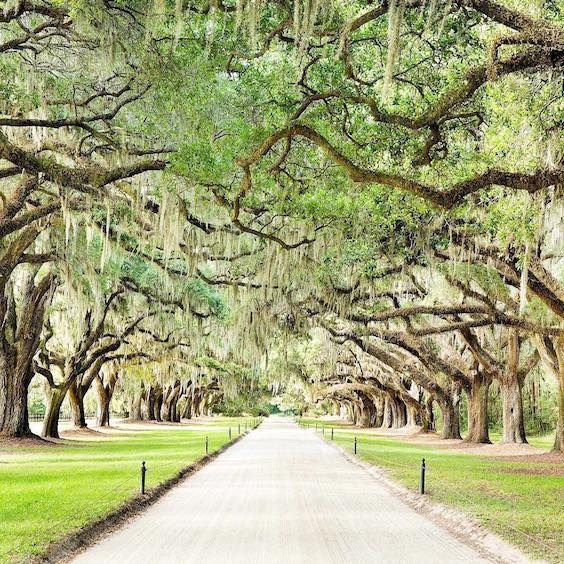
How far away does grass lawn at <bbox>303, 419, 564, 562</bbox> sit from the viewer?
8889mm

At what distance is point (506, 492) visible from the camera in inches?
538

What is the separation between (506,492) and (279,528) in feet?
19.3

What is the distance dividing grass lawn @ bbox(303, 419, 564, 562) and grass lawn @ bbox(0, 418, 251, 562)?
5028 mm

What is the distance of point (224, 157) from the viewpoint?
39.5ft

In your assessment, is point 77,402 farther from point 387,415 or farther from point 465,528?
point 465,528

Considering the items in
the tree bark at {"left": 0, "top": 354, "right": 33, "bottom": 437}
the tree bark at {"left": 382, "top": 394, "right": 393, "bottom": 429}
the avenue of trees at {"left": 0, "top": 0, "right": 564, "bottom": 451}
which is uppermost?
the avenue of trees at {"left": 0, "top": 0, "right": 564, "bottom": 451}

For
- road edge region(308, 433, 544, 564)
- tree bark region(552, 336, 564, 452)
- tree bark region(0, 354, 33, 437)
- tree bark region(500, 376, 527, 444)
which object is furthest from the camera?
tree bark region(500, 376, 527, 444)

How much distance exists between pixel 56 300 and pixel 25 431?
19.8 feet

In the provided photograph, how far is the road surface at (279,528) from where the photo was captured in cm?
770

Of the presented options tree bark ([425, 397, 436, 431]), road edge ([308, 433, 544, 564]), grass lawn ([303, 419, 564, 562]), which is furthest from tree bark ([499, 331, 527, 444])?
tree bark ([425, 397, 436, 431])

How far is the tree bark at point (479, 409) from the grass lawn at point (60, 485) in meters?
12.3

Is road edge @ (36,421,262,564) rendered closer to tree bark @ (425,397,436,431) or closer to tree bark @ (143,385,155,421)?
tree bark @ (425,397,436,431)

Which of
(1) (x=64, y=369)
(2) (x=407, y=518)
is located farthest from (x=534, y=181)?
(1) (x=64, y=369)

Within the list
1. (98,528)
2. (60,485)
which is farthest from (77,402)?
(98,528)
